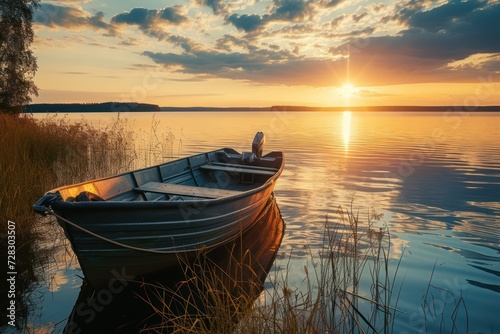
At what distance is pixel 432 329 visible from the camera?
468 centimetres

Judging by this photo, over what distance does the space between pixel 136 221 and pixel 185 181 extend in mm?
5135

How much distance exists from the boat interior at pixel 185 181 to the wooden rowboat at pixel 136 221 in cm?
2

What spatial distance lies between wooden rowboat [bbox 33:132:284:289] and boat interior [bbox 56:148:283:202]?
0.07 feet

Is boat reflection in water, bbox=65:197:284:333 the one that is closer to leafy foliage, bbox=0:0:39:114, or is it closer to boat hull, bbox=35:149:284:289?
boat hull, bbox=35:149:284:289

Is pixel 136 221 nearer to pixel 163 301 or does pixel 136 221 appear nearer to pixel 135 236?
pixel 135 236

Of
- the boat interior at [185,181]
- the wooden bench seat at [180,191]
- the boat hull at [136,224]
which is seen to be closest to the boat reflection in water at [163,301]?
the boat hull at [136,224]

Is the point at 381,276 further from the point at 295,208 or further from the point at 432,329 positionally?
the point at 295,208

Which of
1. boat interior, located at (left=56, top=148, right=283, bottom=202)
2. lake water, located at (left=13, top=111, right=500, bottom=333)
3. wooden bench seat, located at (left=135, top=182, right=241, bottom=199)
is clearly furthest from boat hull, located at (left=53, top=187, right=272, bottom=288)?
wooden bench seat, located at (left=135, top=182, right=241, bottom=199)

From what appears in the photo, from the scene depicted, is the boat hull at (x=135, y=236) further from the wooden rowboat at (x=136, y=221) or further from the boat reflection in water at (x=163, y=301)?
the boat reflection in water at (x=163, y=301)

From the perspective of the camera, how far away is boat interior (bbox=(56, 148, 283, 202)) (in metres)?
6.43

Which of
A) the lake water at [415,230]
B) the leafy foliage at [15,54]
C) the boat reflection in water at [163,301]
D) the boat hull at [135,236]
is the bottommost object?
the lake water at [415,230]

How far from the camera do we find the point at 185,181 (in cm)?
1009

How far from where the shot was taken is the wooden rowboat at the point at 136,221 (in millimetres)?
4664

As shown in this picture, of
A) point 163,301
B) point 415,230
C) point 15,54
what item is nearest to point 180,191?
point 163,301
